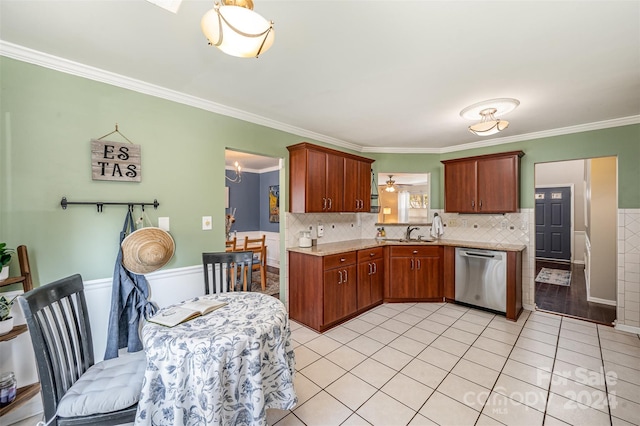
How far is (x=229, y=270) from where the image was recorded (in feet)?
8.07

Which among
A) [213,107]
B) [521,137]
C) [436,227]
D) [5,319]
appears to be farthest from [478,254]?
[5,319]

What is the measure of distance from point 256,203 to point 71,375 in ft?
18.9

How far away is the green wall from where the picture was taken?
6.26 ft

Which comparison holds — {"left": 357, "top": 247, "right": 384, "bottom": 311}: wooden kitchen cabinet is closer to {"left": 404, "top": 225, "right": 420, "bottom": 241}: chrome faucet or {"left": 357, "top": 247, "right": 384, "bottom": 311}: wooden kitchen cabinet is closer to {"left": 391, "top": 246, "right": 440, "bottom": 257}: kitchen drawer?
{"left": 391, "top": 246, "right": 440, "bottom": 257}: kitchen drawer

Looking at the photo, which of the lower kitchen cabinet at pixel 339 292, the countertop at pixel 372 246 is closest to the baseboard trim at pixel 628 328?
the countertop at pixel 372 246

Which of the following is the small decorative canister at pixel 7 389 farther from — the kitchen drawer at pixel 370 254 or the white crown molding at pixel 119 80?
the kitchen drawer at pixel 370 254

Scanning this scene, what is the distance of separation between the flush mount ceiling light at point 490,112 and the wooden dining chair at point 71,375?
3.56 metres

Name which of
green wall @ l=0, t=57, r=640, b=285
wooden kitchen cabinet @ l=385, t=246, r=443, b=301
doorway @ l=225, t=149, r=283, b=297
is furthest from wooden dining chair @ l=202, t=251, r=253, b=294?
doorway @ l=225, t=149, r=283, b=297

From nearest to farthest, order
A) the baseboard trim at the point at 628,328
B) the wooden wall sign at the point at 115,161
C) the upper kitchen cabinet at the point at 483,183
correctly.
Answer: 1. the wooden wall sign at the point at 115,161
2. the baseboard trim at the point at 628,328
3. the upper kitchen cabinet at the point at 483,183

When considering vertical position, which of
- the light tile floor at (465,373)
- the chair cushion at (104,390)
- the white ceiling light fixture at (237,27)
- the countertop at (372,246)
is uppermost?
the white ceiling light fixture at (237,27)

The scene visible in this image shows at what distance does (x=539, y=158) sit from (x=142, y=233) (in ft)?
16.2

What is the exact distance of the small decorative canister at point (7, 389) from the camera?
1.67 m

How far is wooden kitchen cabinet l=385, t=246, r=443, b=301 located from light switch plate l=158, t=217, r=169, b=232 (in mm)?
3035

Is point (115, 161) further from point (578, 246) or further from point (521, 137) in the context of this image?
point (578, 246)
